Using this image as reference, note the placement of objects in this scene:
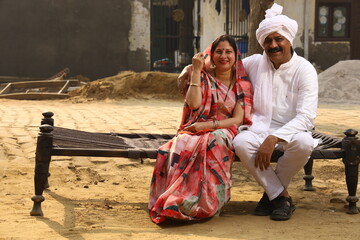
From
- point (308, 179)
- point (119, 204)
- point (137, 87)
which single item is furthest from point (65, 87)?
point (119, 204)

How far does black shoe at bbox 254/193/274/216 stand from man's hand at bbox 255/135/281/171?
0.30 m

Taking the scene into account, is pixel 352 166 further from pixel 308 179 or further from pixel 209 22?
pixel 209 22

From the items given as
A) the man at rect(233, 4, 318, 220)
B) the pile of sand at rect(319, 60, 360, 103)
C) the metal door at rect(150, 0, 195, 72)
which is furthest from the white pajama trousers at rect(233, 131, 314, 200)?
the metal door at rect(150, 0, 195, 72)

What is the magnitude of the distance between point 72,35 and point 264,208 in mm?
13634

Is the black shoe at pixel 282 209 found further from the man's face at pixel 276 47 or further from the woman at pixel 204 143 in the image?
the man's face at pixel 276 47

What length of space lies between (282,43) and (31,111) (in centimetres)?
667

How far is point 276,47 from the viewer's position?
4.76 m

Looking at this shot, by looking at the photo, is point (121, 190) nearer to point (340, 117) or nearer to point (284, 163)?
point (284, 163)

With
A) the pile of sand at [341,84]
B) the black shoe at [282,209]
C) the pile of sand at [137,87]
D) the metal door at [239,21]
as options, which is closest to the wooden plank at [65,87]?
the pile of sand at [137,87]

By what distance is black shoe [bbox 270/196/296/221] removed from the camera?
443 centimetres

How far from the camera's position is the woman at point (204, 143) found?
14.3 feet

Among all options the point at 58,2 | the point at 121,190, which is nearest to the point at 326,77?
the point at 58,2

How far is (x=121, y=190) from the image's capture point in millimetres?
5473

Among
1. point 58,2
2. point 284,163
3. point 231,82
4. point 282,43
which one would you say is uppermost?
point 58,2
